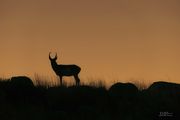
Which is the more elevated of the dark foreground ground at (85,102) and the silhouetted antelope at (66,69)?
the silhouetted antelope at (66,69)

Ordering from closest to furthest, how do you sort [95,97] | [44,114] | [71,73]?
[44,114]
[95,97]
[71,73]

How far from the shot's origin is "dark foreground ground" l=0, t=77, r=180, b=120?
26312 mm

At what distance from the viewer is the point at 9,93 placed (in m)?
28.4

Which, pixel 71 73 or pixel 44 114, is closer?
pixel 44 114

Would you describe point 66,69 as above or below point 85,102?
above

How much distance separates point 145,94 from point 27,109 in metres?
4.55

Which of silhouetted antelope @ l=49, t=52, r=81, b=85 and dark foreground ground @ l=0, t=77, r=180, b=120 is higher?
silhouetted antelope @ l=49, t=52, r=81, b=85

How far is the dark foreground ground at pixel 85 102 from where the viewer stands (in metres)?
26.3

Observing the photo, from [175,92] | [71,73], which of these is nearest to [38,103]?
[175,92]

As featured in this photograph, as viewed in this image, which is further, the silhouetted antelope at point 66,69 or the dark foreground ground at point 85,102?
the silhouetted antelope at point 66,69

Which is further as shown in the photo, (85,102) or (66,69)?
(66,69)

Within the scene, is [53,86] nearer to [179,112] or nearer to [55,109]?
[55,109]

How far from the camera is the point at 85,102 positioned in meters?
28.0

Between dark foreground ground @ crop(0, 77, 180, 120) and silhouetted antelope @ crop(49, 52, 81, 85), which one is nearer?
dark foreground ground @ crop(0, 77, 180, 120)
